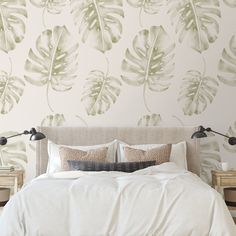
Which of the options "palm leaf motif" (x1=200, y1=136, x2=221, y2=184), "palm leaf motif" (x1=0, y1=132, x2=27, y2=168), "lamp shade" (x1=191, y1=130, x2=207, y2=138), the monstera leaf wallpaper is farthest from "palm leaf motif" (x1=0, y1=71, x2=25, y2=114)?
"palm leaf motif" (x1=200, y1=136, x2=221, y2=184)

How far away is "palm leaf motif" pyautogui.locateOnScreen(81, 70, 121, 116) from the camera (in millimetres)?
5016

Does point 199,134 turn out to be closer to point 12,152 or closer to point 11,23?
point 12,152

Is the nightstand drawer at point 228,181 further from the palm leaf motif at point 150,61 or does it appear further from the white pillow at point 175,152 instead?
the palm leaf motif at point 150,61

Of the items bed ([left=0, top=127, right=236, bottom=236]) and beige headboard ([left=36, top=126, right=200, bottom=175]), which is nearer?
bed ([left=0, top=127, right=236, bottom=236])

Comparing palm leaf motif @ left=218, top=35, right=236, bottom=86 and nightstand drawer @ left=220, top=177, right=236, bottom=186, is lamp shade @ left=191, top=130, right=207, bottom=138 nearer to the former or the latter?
nightstand drawer @ left=220, top=177, right=236, bottom=186

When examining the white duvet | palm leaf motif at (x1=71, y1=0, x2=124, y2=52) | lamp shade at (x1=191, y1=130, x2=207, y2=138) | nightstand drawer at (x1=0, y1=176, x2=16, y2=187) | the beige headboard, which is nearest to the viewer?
the white duvet

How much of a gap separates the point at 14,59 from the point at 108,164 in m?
1.84

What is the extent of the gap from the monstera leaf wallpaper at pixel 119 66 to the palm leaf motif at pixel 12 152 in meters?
0.01

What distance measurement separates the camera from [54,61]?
502 cm

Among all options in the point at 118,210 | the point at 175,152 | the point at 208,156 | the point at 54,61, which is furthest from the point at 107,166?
the point at 54,61

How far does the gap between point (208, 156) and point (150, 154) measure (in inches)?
36.6

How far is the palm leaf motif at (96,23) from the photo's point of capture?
502 centimetres

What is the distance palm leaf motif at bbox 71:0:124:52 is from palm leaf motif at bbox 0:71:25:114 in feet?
3.11

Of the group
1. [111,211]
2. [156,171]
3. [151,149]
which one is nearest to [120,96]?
[151,149]
